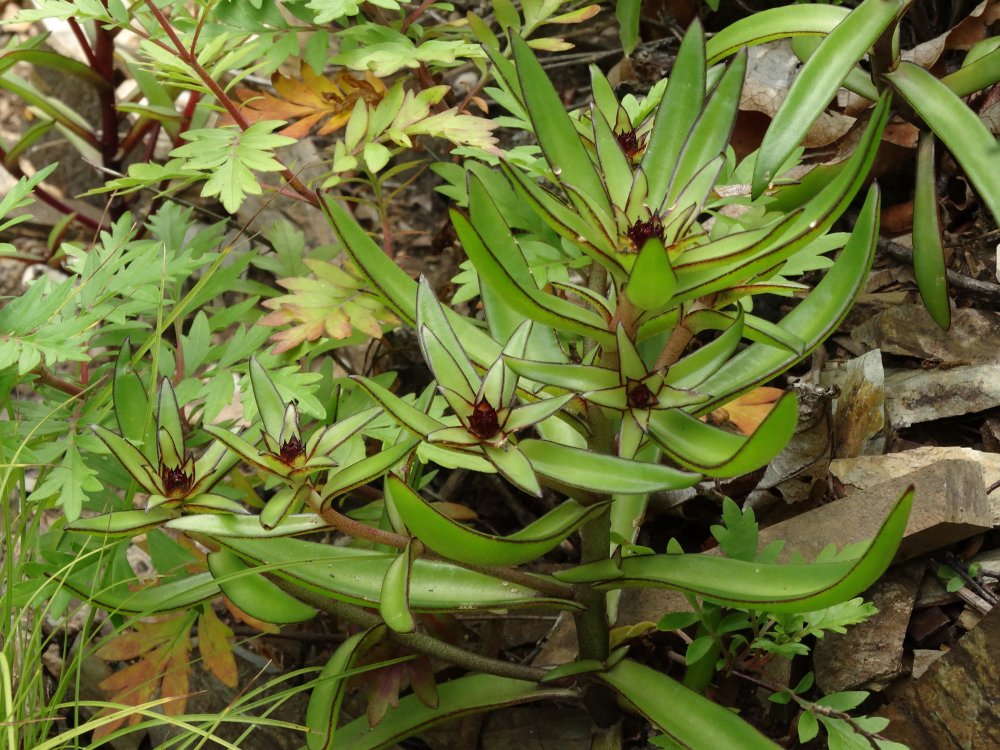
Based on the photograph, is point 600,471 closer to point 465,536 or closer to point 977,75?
point 465,536

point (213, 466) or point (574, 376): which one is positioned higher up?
point (574, 376)

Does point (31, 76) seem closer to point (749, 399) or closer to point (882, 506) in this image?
point (749, 399)

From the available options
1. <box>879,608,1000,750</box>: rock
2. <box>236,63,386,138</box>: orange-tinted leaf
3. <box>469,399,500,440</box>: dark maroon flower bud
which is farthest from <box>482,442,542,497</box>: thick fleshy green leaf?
<box>236,63,386,138</box>: orange-tinted leaf

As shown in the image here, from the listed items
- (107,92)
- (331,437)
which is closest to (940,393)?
(331,437)

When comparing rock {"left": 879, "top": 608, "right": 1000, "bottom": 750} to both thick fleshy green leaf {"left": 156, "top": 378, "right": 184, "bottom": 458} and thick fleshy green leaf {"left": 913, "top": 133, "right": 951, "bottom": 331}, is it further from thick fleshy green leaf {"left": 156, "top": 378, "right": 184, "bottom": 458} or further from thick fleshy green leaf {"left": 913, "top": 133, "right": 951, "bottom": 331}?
thick fleshy green leaf {"left": 156, "top": 378, "right": 184, "bottom": 458}

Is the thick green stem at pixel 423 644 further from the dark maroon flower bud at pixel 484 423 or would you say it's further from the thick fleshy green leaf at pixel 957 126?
the thick fleshy green leaf at pixel 957 126

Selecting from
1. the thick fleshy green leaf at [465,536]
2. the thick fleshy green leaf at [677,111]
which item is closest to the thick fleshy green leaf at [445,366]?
the thick fleshy green leaf at [465,536]

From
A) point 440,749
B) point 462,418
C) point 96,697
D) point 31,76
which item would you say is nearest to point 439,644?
point 440,749
